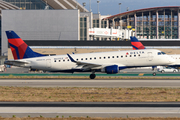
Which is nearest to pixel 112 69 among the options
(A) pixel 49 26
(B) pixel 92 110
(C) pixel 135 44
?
(B) pixel 92 110

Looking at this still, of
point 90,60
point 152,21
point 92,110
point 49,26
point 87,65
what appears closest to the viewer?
point 92,110

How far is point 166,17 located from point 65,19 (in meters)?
79.6

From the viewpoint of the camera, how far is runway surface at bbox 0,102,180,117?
18062 millimetres

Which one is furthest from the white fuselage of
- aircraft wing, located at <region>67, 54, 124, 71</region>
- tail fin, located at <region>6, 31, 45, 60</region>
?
tail fin, located at <region>6, 31, 45, 60</region>

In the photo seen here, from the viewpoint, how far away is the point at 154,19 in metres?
165

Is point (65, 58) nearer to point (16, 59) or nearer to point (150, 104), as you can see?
point (16, 59)

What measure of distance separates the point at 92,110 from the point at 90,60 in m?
26.1

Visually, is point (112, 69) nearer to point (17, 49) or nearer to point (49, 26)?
point (17, 49)

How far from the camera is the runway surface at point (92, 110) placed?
18.1 metres

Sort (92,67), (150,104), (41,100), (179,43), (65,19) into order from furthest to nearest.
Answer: (65,19) < (179,43) < (92,67) < (41,100) < (150,104)

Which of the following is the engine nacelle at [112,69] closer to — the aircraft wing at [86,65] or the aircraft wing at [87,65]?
the aircraft wing at [87,65]

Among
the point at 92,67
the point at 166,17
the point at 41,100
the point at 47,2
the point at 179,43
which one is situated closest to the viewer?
the point at 41,100

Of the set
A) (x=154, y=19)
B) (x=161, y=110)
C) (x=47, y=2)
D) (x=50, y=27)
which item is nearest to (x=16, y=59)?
(x=161, y=110)

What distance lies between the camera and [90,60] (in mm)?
45344
